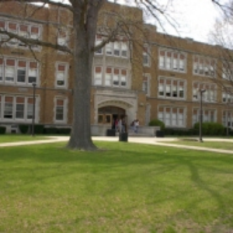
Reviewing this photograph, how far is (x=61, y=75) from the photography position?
119ft

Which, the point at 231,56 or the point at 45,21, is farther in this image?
the point at 45,21

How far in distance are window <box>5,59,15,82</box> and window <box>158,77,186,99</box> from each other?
17.7m

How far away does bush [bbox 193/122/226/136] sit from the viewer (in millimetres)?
43500

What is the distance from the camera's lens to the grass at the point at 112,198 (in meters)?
5.49

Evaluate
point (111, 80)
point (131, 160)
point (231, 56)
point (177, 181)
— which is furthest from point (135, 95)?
point (177, 181)

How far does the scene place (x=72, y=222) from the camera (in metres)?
5.46

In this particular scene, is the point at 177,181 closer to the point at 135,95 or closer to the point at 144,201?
the point at 144,201

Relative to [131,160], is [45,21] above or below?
above

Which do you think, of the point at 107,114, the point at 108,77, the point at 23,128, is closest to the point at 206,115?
the point at 107,114

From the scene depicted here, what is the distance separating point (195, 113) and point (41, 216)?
138 ft

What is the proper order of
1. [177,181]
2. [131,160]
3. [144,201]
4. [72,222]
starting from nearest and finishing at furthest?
[72,222]
[144,201]
[177,181]
[131,160]

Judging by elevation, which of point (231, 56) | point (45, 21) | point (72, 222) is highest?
point (45, 21)

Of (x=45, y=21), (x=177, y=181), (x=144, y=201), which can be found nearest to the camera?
(x=144, y=201)

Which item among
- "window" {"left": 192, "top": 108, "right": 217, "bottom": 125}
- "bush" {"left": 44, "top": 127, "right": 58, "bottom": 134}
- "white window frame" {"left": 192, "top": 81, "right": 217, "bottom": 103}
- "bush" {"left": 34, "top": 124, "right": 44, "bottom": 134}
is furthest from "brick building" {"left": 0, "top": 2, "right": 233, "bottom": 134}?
"window" {"left": 192, "top": 108, "right": 217, "bottom": 125}
